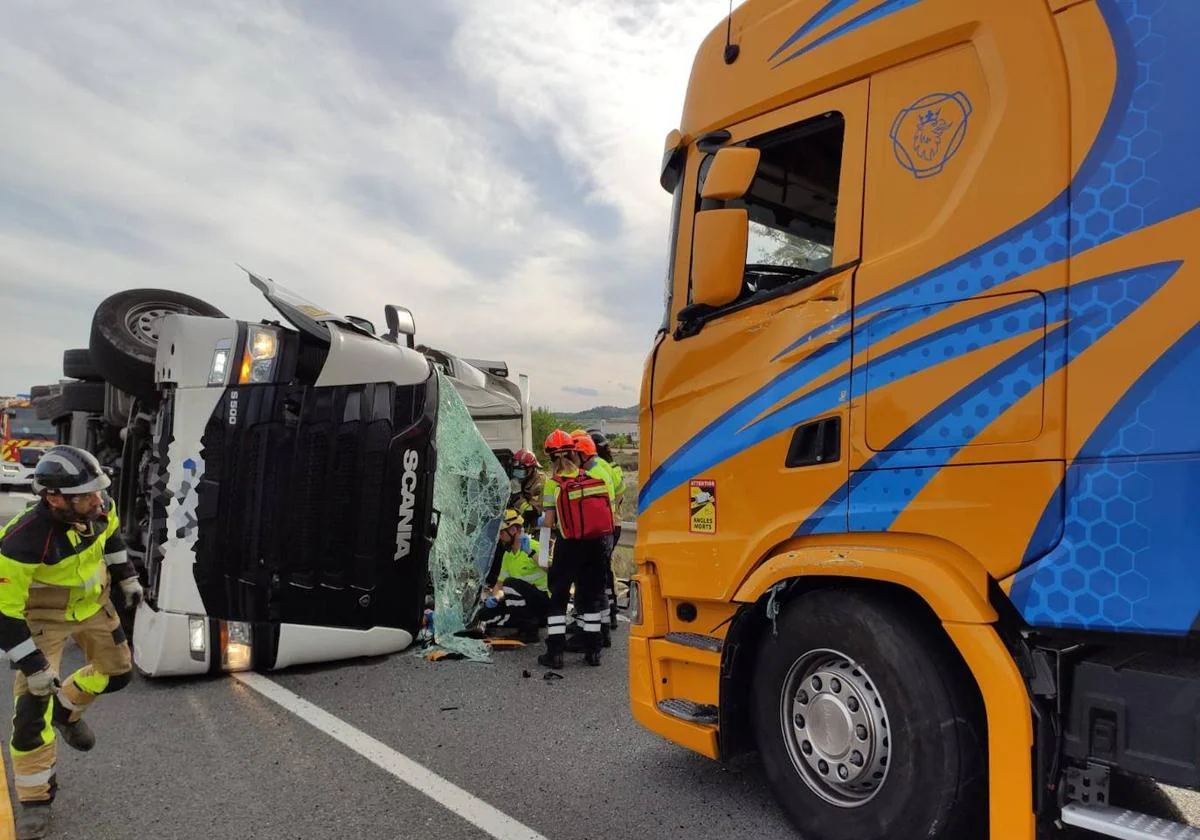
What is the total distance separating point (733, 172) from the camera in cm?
278

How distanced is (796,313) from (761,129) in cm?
79

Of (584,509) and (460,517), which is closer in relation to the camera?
(584,509)

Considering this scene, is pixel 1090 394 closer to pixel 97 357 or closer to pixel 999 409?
pixel 999 409

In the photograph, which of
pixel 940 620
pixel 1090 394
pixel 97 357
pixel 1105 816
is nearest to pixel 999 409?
pixel 1090 394

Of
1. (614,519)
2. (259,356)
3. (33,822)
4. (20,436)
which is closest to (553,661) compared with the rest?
(614,519)

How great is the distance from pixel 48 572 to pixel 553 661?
3.01 meters

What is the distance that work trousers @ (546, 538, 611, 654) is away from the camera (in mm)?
5422

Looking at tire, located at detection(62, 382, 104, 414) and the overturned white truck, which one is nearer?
the overturned white truck

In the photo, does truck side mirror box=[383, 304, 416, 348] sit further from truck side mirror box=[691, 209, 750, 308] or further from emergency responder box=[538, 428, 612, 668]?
truck side mirror box=[691, 209, 750, 308]

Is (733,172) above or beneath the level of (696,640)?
above

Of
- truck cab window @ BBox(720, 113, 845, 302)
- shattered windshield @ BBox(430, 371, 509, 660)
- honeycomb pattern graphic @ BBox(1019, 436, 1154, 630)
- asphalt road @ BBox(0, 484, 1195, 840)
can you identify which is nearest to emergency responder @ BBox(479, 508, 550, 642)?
shattered windshield @ BBox(430, 371, 509, 660)

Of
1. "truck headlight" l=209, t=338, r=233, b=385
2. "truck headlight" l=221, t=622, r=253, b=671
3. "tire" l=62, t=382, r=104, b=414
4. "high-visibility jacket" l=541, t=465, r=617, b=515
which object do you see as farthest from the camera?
"tire" l=62, t=382, r=104, b=414

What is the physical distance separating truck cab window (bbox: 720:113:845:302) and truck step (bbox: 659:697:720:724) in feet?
5.41

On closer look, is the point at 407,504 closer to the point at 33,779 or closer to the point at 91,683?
the point at 91,683
